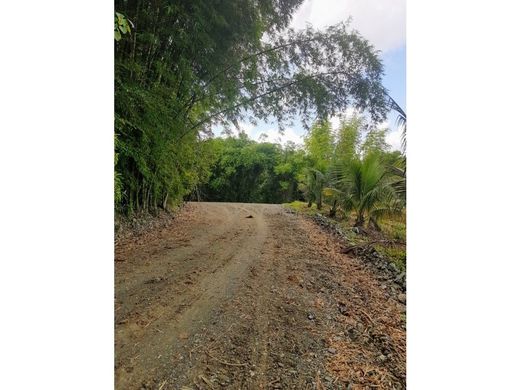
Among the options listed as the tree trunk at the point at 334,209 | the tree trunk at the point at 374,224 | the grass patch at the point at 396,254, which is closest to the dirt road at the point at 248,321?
the grass patch at the point at 396,254

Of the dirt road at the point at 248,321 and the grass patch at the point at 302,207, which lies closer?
the dirt road at the point at 248,321

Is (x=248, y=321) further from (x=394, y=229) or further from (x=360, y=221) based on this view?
(x=360, y=221)

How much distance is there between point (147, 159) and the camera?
1.65 meters

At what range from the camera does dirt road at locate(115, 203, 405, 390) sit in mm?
783

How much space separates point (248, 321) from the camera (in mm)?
1055

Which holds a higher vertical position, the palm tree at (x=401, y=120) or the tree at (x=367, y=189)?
the palm tree at (x=401, y=120)

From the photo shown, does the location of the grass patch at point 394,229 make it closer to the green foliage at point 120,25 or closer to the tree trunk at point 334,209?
the green foliage at point 120,25

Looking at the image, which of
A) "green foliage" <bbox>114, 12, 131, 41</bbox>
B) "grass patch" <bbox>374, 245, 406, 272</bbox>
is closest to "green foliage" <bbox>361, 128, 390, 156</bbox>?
"grass patch" <bbox>374, 245, 406, 272</bbox>

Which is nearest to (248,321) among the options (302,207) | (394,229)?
(394,229)

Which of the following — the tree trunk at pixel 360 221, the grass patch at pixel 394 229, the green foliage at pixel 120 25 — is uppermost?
the green foliage at pixel 120 25

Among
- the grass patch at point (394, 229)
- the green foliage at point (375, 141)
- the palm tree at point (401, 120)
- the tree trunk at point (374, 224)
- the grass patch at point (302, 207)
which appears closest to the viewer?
the palm tree at point (401, 120)

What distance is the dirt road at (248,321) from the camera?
0.78 metres
